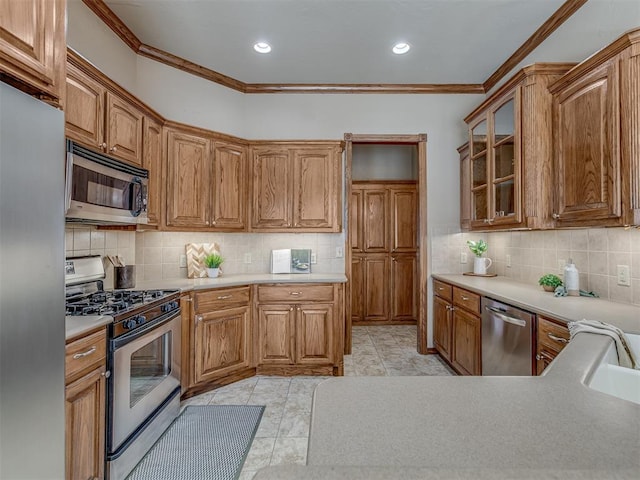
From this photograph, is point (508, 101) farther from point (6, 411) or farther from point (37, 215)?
point (6, 411)

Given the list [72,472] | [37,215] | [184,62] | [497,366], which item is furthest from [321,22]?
[72,472]

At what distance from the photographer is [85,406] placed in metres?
1.51

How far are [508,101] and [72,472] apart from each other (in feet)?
11.4

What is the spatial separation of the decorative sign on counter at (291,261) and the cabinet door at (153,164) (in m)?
1.26

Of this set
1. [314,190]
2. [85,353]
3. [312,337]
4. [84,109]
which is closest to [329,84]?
[314,190]

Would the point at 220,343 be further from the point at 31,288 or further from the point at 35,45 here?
the point at 35,45

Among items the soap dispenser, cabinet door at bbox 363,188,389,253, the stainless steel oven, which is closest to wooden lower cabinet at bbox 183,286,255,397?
the stainless steel oven

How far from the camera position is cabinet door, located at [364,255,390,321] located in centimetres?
514

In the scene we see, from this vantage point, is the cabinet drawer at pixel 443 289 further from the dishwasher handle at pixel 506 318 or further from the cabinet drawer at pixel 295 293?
the cabinet drawer at pixel 295 293

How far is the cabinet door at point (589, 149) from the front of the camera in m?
1.70

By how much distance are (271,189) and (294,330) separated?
1441 millimetres

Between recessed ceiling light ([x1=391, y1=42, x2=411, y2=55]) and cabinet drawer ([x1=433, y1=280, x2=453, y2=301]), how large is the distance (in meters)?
2.26

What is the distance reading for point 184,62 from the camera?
317 centimetres

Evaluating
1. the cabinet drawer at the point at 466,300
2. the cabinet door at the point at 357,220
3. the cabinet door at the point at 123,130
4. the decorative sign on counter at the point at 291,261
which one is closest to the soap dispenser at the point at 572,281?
the cabinet drawer at the point at 466,300
